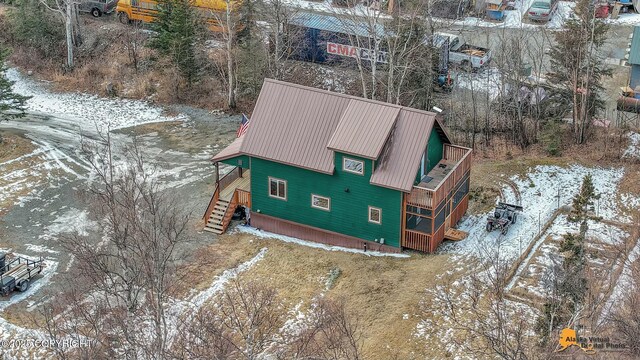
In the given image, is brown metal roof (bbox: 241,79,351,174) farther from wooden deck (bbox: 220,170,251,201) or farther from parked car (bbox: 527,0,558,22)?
parked car (bbox: 527,0,558,22)

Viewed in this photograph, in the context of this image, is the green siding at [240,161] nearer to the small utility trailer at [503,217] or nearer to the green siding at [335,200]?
the green siding at [335,200]

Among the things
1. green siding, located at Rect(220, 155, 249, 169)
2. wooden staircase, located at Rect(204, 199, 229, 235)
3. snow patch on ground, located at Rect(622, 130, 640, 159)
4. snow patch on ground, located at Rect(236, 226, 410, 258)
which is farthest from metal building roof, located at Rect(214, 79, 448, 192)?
snow patch on ground, located at Rect(622, 130, 640, 159)

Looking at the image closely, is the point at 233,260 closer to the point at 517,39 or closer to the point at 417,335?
the point at 417,335

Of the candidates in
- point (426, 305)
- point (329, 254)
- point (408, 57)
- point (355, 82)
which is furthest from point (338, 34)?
point (426, 305)

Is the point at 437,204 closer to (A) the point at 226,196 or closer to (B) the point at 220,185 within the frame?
(A) the point at 226,196

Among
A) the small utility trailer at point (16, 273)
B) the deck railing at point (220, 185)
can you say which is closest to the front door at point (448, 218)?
the deck railing at point (220, 185)

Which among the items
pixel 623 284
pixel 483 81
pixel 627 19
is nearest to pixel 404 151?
pixel 623 284

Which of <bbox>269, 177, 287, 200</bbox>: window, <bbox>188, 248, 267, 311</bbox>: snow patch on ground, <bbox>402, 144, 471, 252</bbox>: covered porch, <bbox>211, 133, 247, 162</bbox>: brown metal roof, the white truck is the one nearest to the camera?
<bbox>188, 248, 267, 311</bbox>: snow patch on ground
